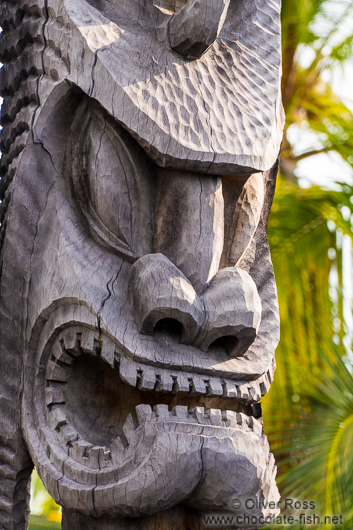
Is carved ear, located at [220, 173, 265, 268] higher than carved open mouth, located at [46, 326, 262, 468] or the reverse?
higher

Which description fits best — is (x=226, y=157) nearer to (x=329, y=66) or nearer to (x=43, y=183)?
(x=43, y=183)

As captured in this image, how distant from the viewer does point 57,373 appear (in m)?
1.62

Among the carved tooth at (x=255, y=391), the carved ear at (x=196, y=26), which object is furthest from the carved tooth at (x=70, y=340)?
the carved ear at (x=196, y=26)

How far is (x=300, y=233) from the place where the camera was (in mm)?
4262

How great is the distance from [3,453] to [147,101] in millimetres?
968

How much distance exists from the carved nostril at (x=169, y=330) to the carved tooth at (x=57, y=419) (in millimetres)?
310

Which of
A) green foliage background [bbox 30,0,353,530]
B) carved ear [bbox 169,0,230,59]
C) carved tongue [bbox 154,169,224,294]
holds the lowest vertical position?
green foliage background [bbox 30,0,353,530]

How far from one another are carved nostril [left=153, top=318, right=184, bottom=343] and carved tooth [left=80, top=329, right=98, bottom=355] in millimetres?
141

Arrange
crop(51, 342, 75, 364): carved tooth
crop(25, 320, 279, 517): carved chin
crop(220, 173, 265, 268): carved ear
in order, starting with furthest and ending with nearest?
1. crop(220, 173, 265, 268): carved ear
2. crop(51, 342, 75, 364): carved tooth
3. crop(25, 320, 279, 517): carved chin

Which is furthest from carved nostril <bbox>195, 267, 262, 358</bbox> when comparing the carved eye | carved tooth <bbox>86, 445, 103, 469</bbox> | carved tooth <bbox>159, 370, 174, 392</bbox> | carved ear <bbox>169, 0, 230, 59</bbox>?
carved ear <bbox>169, 0, 230, 59</bbox>

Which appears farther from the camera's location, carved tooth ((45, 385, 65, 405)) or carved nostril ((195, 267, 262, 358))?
carved tooth ((45, 385, 65, 405))

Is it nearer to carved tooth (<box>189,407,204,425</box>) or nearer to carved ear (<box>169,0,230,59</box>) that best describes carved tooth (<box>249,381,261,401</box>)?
carved tooth (<box>189,407,204,425</box>)

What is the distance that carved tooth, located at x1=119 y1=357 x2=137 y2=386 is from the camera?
1.46 metres

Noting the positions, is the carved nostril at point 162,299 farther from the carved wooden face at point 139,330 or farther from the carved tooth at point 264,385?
the carved tooth at point 264,385
